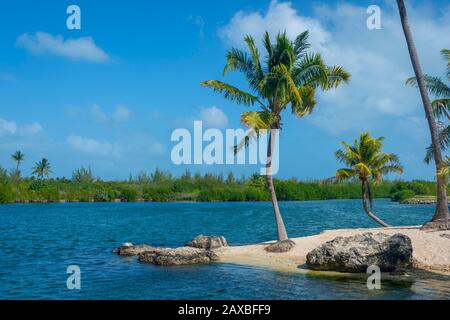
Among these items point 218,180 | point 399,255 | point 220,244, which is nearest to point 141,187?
point 218,180

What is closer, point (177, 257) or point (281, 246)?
point (177, 257)

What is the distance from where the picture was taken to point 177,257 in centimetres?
2000

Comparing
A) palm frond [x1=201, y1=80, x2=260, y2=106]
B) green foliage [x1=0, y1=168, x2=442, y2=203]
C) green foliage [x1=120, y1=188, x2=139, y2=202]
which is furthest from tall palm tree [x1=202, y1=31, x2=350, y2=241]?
green foliage [x1=120, y1=188, x2=139, y2=202]

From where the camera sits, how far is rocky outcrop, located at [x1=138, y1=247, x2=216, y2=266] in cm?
1984

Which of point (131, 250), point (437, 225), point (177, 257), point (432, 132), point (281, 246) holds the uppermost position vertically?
point (432, 132)

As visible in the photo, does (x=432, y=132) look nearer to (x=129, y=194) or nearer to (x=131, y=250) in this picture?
(x=131, y=250)

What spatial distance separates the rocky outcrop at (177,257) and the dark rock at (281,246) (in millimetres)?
2905

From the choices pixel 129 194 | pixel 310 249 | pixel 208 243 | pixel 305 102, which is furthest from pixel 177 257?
pixel 129 194

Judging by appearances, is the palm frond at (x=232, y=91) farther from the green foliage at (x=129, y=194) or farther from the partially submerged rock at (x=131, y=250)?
the green foliage at (x=129, y=194)

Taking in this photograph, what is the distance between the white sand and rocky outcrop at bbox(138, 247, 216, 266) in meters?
0.92

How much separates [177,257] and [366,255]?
26.9 ft

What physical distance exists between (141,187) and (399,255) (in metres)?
107

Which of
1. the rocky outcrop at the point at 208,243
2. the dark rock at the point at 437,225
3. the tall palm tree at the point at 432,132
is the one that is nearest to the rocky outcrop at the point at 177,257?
the rocky outcrop at the point at 208,243

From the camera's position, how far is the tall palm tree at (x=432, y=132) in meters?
22.1
